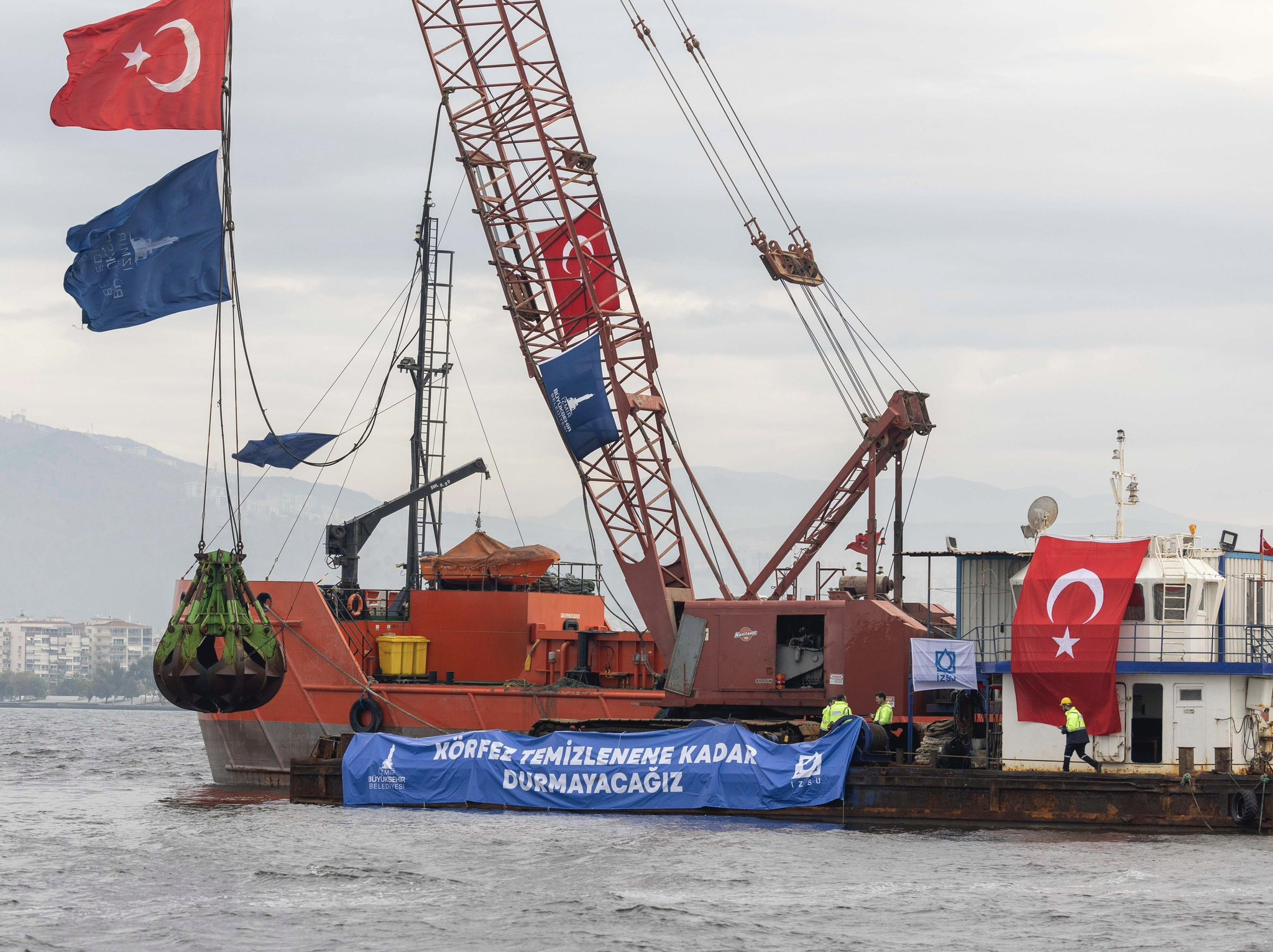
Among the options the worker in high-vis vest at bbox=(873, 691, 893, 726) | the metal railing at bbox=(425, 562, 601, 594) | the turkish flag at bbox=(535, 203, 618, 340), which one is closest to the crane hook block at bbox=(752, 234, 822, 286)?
the turkish flag at bbox=(535, 203, 618, 340)

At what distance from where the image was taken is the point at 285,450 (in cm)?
4141

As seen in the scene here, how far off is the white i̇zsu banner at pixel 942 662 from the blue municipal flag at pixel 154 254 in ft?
50.5

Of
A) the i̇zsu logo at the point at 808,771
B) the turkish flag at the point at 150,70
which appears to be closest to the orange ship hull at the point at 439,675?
the i̇zsu logo at the point at 808,771

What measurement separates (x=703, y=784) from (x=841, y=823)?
282 centimetres

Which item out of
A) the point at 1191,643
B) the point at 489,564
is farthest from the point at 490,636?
the point at 1191,643

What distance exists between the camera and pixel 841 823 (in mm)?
33000

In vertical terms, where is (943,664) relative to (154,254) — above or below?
below

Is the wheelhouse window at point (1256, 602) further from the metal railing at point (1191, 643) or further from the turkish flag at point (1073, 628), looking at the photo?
the turkish flag at point (1073, 628)

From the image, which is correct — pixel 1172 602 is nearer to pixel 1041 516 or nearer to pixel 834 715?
pixel 1041 516

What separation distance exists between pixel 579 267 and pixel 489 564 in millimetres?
8714

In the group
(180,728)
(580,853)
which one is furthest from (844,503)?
(180,728)

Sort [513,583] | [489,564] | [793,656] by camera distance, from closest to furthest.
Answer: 1. [793,656]
2. [489,564]
3. [513,583]

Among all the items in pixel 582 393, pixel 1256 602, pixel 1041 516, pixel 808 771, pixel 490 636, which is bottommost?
pixel 808 771

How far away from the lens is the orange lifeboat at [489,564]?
47031 millimetres
